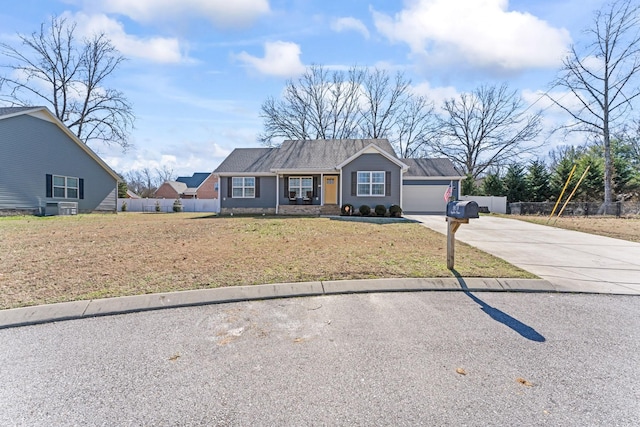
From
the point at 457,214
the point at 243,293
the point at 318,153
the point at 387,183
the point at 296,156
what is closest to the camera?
the point at 243,293

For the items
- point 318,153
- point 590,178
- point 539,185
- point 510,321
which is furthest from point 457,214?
point 590,178

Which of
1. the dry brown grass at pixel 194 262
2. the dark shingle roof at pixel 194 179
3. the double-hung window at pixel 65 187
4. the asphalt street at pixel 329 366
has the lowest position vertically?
the asphalt street at pixel 329 366

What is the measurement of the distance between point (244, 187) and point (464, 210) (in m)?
17.1

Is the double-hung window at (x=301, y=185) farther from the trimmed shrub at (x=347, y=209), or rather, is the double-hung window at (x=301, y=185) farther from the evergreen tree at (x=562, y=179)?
the evergreen tree at (x=562, y=179)

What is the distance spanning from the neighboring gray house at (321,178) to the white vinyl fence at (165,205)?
11.0m

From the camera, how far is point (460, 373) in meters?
2.52

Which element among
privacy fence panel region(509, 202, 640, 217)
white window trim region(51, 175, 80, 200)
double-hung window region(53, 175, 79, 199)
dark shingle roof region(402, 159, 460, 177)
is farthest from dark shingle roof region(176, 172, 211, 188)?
privacy fence panel region(509, 202, 640, 217)

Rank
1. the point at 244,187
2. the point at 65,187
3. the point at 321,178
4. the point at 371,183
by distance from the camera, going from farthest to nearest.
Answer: the point at 244,187
the point at 65,187
the point at 321,178
the point at 371,183

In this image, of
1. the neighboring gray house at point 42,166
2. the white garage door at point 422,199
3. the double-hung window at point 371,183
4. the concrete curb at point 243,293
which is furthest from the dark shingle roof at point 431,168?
the neighboring gray house at point 42,166

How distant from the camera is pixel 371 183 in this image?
18.0 m

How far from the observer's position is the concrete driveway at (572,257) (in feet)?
16.5

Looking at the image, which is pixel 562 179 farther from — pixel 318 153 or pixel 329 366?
pixel 329 366

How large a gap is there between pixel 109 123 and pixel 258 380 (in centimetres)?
3435

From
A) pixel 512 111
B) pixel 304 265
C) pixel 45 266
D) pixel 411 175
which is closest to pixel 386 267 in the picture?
pixel 304 265
